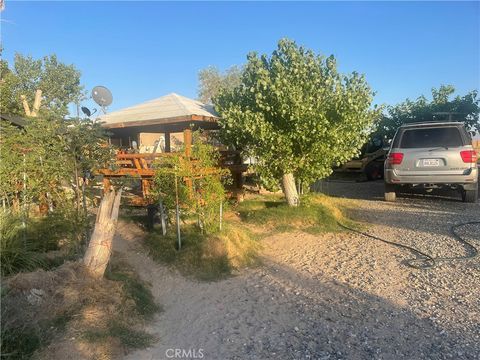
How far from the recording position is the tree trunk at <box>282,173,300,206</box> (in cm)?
816

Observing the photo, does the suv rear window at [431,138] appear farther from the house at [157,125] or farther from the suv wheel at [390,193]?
the house at [157,125]

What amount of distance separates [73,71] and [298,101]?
28.8 m

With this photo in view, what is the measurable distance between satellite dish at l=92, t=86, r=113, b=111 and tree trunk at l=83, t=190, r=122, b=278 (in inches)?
177

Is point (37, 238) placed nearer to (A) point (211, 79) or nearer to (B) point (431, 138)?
(B) point (431, 138)

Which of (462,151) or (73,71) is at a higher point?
(73,71)

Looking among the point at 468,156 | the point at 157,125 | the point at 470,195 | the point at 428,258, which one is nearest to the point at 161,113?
the point at 157,125

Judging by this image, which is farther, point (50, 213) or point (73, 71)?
point (73, 71)

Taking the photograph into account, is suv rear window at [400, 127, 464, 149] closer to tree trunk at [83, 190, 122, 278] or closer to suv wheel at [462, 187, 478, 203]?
suv wheel at [462, 187, 478, 203]

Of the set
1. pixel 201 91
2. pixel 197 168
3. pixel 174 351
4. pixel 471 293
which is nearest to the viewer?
pixel 174 351

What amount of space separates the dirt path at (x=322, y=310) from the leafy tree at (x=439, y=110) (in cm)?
1236

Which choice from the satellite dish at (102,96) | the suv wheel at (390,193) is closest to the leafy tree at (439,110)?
the suv wheel at (390,193)

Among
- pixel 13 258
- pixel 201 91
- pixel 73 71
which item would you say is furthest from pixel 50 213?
pixel 201 91

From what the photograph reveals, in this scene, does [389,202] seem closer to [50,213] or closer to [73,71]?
[50,213]

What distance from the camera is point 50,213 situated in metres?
5.32
